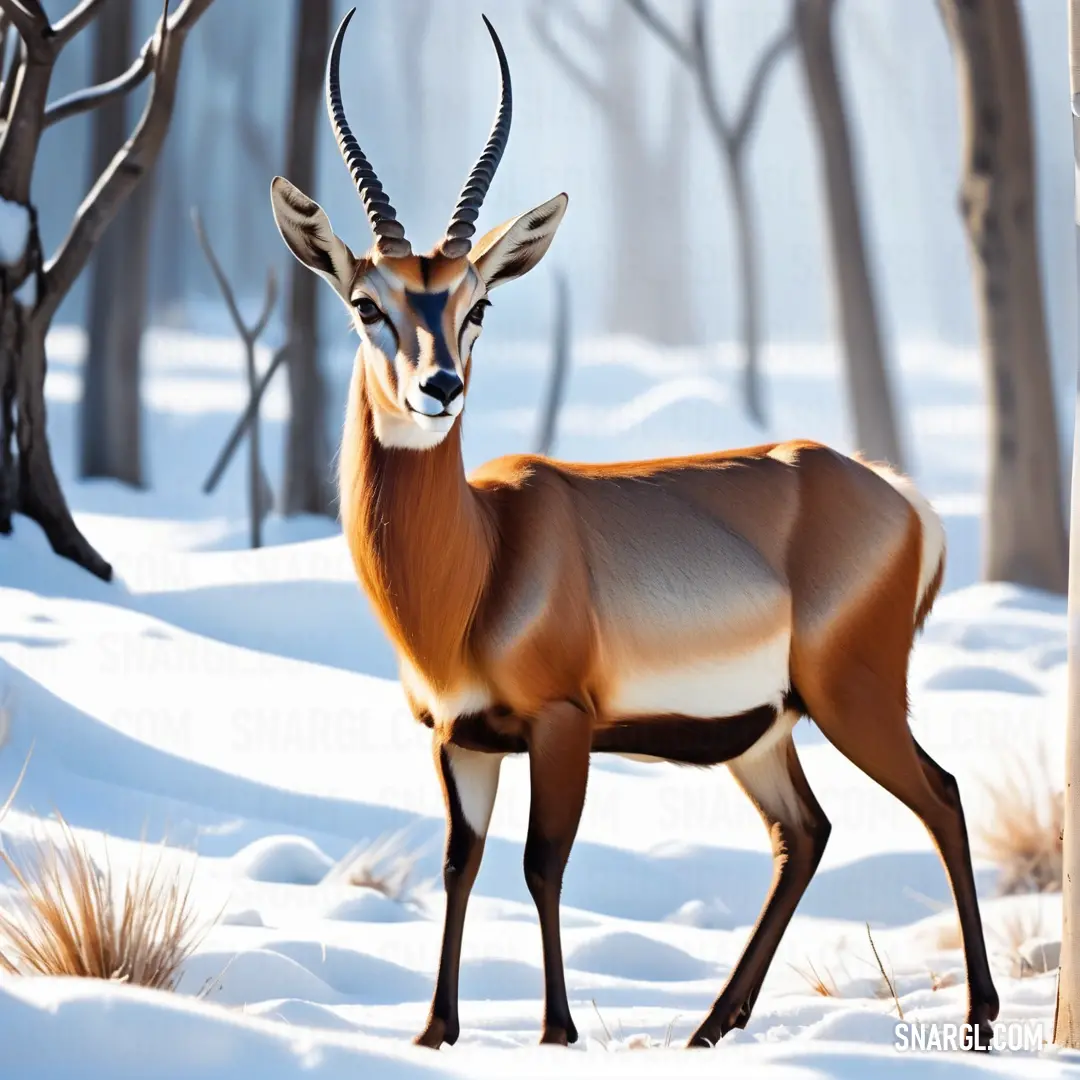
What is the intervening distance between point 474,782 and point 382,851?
6.88 ft

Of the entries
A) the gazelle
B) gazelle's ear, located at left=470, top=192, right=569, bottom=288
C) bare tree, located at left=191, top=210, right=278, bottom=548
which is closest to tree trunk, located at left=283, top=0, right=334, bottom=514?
bare tree, located at left=191, top=210, right=278, bottom=548

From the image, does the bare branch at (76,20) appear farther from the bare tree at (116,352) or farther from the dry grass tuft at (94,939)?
the bare tree at (116,352)

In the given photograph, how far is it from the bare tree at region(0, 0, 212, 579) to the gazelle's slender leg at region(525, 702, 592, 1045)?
252 inches

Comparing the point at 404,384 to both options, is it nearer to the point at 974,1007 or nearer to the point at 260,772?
the point at 974,1007

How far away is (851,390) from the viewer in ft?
69.2

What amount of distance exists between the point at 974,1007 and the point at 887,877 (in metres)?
2.81

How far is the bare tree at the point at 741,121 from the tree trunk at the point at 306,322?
30.9 feet

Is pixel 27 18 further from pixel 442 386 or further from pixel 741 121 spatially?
pixel 741 121

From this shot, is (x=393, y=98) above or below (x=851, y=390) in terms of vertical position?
above

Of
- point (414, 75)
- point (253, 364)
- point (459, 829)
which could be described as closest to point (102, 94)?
point (253, 364)

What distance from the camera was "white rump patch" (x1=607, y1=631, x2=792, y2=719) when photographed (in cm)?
484

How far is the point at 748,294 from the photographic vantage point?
29.3 meters

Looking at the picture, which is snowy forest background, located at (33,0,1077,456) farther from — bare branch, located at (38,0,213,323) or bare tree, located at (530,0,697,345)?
bare branch, located at (38,0,213,323)

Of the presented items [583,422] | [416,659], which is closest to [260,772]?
[416,659]
